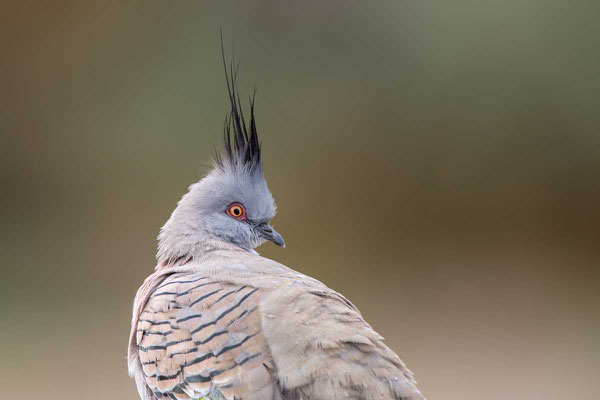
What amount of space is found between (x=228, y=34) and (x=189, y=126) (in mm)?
688

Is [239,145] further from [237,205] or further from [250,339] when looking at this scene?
[250,339]

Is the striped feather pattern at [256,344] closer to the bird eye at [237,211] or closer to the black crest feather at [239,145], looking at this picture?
the bird eye at [237,211]

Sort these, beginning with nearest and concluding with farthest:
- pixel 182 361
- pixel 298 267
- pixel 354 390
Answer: pixel 354 390
pixel 182 361
pixel 298 267

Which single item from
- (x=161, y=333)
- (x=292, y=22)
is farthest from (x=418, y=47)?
(x=161, y=333)

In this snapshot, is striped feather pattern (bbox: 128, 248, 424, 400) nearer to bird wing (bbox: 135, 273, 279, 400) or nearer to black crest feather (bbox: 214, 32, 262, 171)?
bird wing (bbox: 135, 273, 279, 400)

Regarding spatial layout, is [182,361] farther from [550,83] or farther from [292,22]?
[550,83]

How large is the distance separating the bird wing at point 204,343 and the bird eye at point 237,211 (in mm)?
472

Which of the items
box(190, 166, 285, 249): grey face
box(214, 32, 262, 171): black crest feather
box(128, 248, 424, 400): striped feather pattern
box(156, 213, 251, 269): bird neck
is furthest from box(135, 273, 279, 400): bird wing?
box(214, 32, 262, 171): black crest feather

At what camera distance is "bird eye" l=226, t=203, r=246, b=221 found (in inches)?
93.5

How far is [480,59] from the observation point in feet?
15.6

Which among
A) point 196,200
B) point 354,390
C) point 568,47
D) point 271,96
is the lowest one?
point 354,390

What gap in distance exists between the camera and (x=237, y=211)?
238 centimetres

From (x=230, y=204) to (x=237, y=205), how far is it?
25 millimetres

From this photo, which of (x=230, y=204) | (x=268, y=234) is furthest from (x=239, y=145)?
(x=268, y=234)
